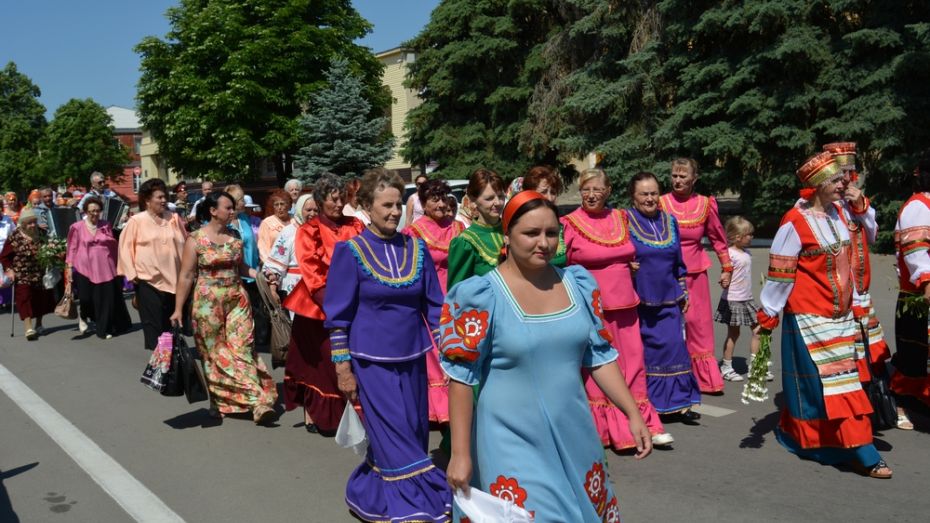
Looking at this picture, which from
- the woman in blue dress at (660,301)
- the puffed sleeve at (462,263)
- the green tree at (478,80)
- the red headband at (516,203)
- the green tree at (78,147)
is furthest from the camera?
the green tree at (78,147)

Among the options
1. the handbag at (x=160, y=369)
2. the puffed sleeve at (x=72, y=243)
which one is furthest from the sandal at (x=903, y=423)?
the puffed sleeve at (x=72, y=243)

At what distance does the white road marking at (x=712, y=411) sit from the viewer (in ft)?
24.6

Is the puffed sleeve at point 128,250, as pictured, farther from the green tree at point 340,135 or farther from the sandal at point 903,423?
the green tree at point 340,135

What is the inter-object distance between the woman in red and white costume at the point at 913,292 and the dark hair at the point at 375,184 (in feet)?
11.7

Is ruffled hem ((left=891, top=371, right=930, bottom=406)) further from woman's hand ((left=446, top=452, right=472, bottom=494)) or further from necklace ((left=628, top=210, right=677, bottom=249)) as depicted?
woman's hand ((left=446, top=452, right=472, bottom=494))

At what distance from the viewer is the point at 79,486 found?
6.20 metres

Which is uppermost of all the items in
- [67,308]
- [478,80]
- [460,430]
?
[478,80]

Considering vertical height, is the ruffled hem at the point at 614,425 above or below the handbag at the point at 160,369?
below

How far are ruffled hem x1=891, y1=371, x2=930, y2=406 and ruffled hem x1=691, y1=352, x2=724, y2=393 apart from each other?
4.94 ft

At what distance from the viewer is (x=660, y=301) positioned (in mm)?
7098

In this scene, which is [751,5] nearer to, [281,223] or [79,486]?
[281,223]

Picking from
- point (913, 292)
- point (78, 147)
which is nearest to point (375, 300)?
point (913, 292)

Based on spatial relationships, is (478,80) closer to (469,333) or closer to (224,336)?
(224,336)

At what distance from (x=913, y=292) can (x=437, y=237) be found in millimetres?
3484
